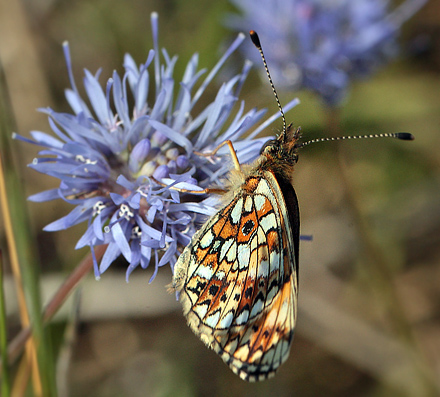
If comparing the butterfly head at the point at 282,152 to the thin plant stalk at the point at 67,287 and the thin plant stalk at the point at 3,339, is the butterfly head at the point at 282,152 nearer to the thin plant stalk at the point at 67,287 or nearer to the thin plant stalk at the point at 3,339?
the thin plant stalk at the point at 67,287

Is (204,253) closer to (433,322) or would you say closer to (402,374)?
(402,374)

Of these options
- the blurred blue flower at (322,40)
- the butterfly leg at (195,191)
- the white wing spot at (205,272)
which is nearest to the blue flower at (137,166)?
the butterfly leg at (195,191)

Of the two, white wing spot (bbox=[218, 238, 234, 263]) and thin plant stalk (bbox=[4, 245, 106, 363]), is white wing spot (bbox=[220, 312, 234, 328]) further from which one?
thin plant stalk (bbox=[4, 245, 106, 363])

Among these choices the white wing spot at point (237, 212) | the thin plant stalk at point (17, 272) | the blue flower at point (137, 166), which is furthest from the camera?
the thin plant stalk at point (17, 272)

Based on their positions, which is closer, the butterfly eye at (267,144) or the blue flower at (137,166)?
the blue flower at (137,166)

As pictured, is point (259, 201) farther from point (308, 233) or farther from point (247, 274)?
point (308, 233)

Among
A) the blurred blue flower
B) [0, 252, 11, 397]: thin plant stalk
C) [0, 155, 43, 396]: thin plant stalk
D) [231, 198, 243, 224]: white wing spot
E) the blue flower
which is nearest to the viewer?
[0, 252, 11, 397]: thin plant stalk

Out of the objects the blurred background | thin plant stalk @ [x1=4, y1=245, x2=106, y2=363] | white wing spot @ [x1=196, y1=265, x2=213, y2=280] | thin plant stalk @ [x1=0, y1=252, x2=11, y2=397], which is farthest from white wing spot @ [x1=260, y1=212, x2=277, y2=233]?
the blurred background

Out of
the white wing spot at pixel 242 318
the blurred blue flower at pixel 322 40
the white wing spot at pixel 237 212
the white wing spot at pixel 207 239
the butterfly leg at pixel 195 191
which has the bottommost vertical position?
the white wing spot at pixel 242 318
